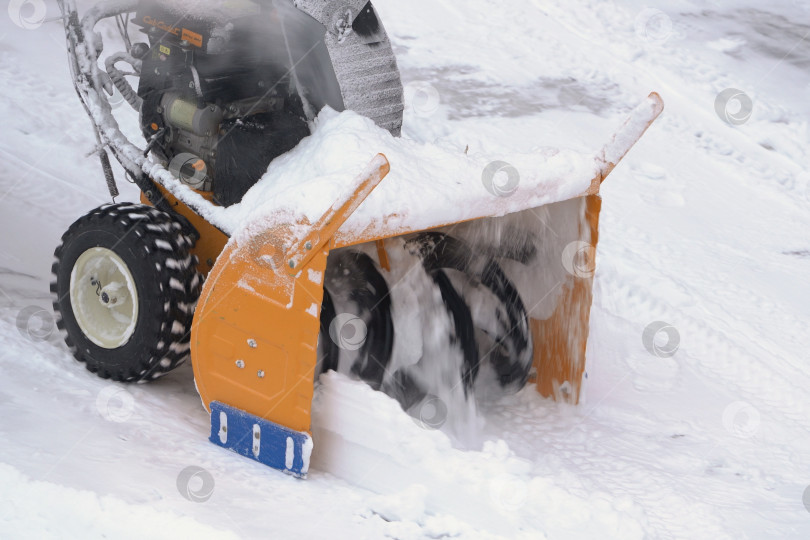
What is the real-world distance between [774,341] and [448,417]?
6.02 feet

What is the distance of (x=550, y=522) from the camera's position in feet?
8.16

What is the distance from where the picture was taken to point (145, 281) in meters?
2.86

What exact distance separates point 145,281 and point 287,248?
0.63 metres

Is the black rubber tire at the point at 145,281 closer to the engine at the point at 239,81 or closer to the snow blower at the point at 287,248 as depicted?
the snow blower at the point at 287,248

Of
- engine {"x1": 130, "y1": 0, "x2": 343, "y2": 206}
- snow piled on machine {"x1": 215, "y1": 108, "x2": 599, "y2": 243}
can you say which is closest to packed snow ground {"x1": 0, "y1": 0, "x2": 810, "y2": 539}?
snow piled on machine {"x1": 215, "y1": 108, "x2": 599, "y2": 243}

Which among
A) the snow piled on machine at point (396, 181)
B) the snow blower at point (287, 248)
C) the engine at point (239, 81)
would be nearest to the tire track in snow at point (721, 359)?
the snow blower at point (287, 248)

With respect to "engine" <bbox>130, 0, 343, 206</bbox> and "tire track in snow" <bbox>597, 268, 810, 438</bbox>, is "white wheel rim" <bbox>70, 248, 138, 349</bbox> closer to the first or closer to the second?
"engine" <bbox>130, 0, 343, 206</bbox>

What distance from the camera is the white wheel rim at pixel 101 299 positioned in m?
2.99

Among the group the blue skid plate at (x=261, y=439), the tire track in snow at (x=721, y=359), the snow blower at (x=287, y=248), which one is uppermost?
the snow blower at (x=287, y=248)

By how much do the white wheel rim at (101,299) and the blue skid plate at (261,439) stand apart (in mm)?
470

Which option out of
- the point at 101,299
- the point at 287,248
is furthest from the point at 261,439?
the point at 101,299

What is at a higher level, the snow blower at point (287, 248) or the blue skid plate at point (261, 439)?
the snow blower at point (287, 248)

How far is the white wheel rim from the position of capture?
2.99 m

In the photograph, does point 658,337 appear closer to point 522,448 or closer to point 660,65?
point 522,448
